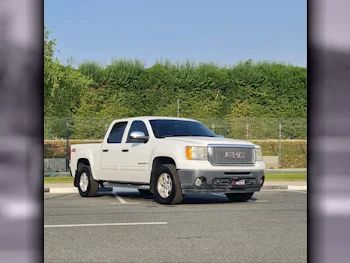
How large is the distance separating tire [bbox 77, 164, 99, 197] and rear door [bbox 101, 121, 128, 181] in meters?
0.44

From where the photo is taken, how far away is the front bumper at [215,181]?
916 cm

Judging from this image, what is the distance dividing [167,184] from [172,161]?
424mm

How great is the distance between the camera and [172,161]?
31.3 ft

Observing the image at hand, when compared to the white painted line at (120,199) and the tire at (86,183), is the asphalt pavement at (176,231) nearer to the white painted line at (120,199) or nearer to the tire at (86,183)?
the white painted line at (120,199)

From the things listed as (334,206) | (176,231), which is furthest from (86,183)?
(334,206)

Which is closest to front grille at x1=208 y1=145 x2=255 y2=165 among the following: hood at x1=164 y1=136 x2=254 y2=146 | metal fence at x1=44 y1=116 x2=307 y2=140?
hood at x1=164 y1=136 x2=254 y2=146

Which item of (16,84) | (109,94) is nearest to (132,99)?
(109,94)

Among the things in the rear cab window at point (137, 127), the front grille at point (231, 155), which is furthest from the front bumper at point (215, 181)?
the rear cab window at point (137, 127)

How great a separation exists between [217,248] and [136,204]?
4.64 m

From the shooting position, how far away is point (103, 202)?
10.3 metres

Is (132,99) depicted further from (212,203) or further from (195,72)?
(212,203)

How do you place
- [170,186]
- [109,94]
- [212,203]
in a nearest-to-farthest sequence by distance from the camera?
[170,186], [212,203], [109,94]

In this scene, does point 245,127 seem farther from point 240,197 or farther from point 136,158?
point 136,158

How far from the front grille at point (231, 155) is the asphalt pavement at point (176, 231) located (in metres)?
0.79
